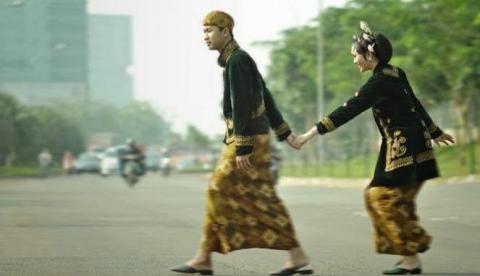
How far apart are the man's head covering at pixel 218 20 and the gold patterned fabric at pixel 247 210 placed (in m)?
0.77

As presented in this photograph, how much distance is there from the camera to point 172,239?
12.7 meters

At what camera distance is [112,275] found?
8.81 meters

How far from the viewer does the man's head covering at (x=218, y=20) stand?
8445 millimetres

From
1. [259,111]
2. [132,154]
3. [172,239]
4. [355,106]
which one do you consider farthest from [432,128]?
[132,154]

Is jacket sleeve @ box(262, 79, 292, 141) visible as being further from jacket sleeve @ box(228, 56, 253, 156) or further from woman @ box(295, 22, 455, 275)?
jacket sleeve @ box(228, 56, 253, 156)

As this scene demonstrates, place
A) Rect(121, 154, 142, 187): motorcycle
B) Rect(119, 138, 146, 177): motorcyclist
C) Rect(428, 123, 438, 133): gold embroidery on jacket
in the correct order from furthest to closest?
Rect(119, 138, 146, 177): motorcyclist
Rect(121, 154, 142, 187): motorcycle
Rect(428, 123, 438, 133): gold embroidery on jacket

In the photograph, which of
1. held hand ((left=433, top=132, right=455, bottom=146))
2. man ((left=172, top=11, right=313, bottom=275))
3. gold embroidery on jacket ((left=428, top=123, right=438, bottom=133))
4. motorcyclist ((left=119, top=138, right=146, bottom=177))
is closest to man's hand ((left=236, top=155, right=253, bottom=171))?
man ((left=172, top=11, right=313, bottom=275))

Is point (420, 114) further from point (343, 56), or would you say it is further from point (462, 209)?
point (343, 56)

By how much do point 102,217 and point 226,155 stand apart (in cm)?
888

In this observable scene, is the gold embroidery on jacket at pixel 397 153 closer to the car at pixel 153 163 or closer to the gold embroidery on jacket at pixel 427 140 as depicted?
the gold embroidery on jacket at pixel 427 140

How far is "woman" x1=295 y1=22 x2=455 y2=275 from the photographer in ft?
28.4

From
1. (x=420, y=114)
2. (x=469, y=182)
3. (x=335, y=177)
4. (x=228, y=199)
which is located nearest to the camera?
(x=228, y=199)

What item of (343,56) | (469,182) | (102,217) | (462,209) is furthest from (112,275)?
(343,56)

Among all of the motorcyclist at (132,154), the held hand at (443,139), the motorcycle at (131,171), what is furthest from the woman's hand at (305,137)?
the motorcyclist at (132,154)
